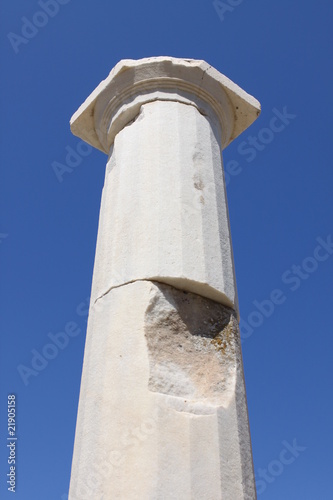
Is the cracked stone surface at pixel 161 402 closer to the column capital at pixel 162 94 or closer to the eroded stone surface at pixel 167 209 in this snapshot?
the eroded stone surface at pixel 167 209

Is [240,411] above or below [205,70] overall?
below

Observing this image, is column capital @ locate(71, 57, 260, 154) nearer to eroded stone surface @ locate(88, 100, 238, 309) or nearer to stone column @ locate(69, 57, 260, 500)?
stone column @ locate(69, 57, 260, 500)

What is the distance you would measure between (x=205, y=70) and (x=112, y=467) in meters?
4.24

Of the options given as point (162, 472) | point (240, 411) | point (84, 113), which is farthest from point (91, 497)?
point (84, 113)

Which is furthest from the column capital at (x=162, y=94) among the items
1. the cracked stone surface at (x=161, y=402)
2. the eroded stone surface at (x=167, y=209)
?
the cracked stone surface at (x=161, y=402)

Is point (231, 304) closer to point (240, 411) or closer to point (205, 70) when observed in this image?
point (240, 411)

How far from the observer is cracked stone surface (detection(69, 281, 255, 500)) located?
3.32 m

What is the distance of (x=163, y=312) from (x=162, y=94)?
104 inches

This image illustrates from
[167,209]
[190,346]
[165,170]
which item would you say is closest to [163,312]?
[190,346]

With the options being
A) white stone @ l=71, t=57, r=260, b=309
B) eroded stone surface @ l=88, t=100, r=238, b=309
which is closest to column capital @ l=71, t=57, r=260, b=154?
white stone @ l=71, t=57, r=260, b=309

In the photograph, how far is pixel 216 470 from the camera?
3.40m

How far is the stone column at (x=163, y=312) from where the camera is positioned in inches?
134

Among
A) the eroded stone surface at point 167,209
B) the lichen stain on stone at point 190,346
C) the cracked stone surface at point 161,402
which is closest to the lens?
the cracked stone surface at point 161,402

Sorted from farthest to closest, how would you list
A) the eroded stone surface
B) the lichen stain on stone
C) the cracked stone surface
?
1. the eroded stone surface
2. the lichen stain on stone
3. the cracked stone surface
